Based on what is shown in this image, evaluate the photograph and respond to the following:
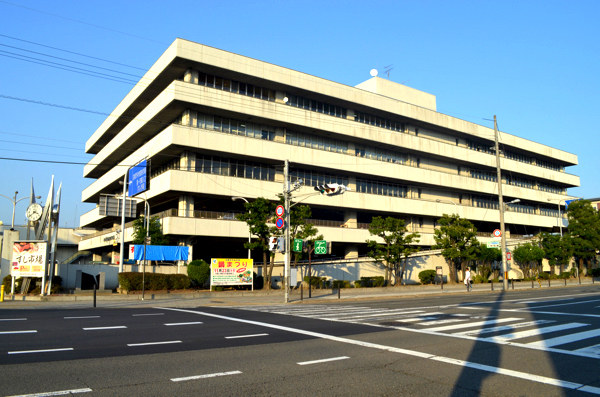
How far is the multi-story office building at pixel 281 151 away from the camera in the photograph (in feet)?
147

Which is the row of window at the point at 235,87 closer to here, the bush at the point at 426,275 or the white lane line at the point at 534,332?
the bush at the point at 426,275

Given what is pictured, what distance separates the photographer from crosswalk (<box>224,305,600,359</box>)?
→ 36.1ft

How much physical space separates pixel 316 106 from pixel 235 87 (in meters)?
10.9

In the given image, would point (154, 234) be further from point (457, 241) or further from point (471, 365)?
point (471, 365)

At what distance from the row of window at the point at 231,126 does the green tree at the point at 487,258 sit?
95.1 feet

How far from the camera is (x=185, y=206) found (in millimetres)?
44781

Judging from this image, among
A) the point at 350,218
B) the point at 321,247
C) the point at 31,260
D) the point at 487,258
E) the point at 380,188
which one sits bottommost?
the point at 31,260

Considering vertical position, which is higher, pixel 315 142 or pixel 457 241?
pixel 315 142

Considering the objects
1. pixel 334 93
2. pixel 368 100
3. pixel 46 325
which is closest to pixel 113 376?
pixel 46 325

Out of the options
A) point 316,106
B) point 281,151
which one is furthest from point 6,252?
point 316,106

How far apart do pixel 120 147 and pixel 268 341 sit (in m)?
50.7

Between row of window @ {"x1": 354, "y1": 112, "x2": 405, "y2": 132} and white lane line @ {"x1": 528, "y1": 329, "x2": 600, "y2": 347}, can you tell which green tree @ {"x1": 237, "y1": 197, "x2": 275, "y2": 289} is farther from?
row of window @ {"x1": 354, "y1": 112, "x2": 405, "y2": 132}

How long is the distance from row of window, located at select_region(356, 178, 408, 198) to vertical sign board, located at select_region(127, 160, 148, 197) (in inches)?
1036

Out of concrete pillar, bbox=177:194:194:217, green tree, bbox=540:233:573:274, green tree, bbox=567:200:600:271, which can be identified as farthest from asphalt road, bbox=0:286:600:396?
green tree, bbox=567:200:600:271
